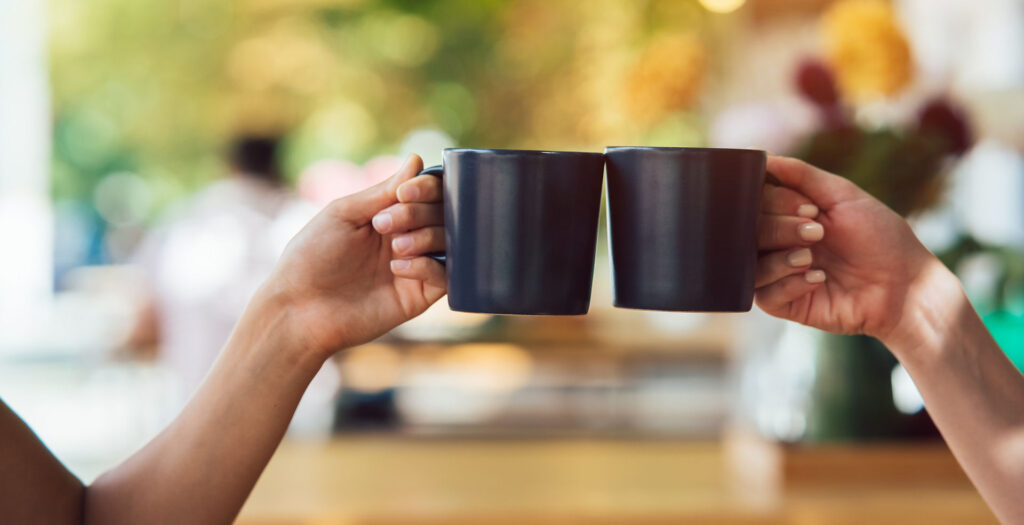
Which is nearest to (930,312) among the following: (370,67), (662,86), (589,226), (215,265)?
(589,226)

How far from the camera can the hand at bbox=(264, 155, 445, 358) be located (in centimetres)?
71

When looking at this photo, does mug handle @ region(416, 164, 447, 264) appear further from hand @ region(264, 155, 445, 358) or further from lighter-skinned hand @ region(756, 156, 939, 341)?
lighter-skinned hand @ region(756, 156, 939, 341)

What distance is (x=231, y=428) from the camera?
739 mm

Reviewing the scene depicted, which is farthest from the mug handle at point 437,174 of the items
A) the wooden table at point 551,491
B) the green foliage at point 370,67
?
the green foliage at point 370,67

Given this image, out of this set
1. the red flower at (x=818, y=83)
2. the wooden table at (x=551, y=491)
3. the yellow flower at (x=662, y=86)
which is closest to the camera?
the wooden table at (x=551, y=491)

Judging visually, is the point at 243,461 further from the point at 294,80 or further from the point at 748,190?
the point at 294,80

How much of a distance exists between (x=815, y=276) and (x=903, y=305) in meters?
0.09

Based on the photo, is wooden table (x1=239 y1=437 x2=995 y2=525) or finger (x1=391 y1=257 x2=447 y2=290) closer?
finger (x1=391 y1=257 x2=447 y2=290)

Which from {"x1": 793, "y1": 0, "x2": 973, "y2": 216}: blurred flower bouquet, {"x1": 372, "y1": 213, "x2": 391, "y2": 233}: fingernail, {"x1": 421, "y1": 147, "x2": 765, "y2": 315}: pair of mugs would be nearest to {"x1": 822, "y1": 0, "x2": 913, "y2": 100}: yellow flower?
{"x1": 793, "y1": 0, "x2": 973, "y2": 216}: blurred flower bouquet

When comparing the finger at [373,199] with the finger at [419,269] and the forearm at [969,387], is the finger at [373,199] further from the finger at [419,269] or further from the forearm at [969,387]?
the forearm at [969,387]

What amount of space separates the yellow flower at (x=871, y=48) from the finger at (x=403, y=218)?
860 mm

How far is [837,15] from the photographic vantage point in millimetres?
1352

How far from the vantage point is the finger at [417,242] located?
2.20ft

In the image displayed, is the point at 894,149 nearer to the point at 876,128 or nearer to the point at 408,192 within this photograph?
the point at 876,128
